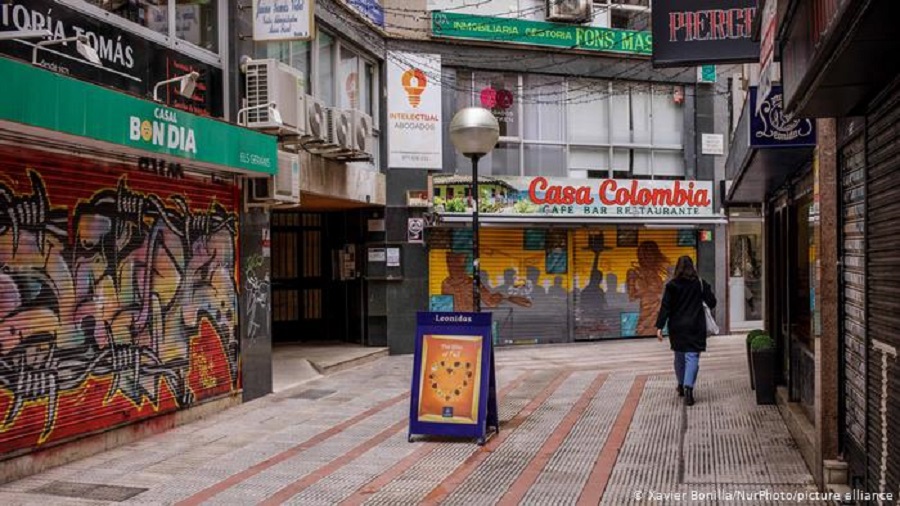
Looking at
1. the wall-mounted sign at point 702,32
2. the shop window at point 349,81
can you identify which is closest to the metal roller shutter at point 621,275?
the shop window at point 349,81

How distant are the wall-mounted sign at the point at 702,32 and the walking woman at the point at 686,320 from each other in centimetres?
311

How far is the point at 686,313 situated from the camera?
10.6m

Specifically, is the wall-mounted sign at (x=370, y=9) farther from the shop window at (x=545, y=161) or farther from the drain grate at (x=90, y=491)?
the drain grate at (x=90, y=491)

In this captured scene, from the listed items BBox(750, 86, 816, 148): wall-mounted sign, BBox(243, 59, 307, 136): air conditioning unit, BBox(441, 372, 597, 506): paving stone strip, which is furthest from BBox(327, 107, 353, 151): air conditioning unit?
BBox(750, 86, 816, 148): wall-mounted sign

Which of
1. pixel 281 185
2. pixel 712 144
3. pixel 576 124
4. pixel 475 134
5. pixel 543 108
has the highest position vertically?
pixel 543 108

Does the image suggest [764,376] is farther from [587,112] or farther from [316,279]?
[316,279]

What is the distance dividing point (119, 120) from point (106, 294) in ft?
6.07

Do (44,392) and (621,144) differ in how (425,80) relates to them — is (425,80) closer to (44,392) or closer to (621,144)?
(621,144)

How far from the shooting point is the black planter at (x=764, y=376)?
1018 centimetres

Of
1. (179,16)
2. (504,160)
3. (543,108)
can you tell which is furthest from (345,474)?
(543,108)

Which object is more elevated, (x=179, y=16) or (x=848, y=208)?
(x=179, y=16)

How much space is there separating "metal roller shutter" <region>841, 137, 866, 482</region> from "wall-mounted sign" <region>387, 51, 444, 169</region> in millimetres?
11261

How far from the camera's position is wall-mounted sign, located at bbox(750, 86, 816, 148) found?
7.03 m

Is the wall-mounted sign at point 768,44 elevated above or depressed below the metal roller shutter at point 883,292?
above
